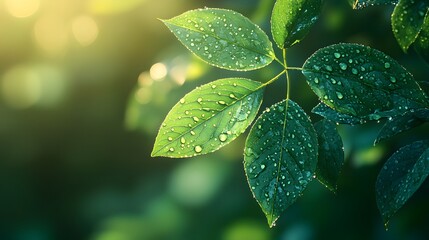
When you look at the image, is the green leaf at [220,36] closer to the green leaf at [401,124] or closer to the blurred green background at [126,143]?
the green leaf at [401,124]

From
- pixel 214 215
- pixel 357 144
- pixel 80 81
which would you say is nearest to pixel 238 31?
pixel 357 144

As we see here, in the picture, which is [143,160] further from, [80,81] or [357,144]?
[357,144]

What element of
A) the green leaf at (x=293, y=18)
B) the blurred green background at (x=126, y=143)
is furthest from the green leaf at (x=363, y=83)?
the blurred green background at (x=126, y=143)

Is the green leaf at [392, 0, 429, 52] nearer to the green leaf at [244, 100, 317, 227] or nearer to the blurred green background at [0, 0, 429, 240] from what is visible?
the green leaf at [244, 100, 317, 227]

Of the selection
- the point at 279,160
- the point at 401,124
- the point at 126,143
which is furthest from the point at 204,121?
the point at 126,143

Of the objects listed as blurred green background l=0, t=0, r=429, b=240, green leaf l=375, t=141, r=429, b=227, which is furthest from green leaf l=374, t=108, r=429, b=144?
blurred green background l=0, t=0, r=429, b=240
